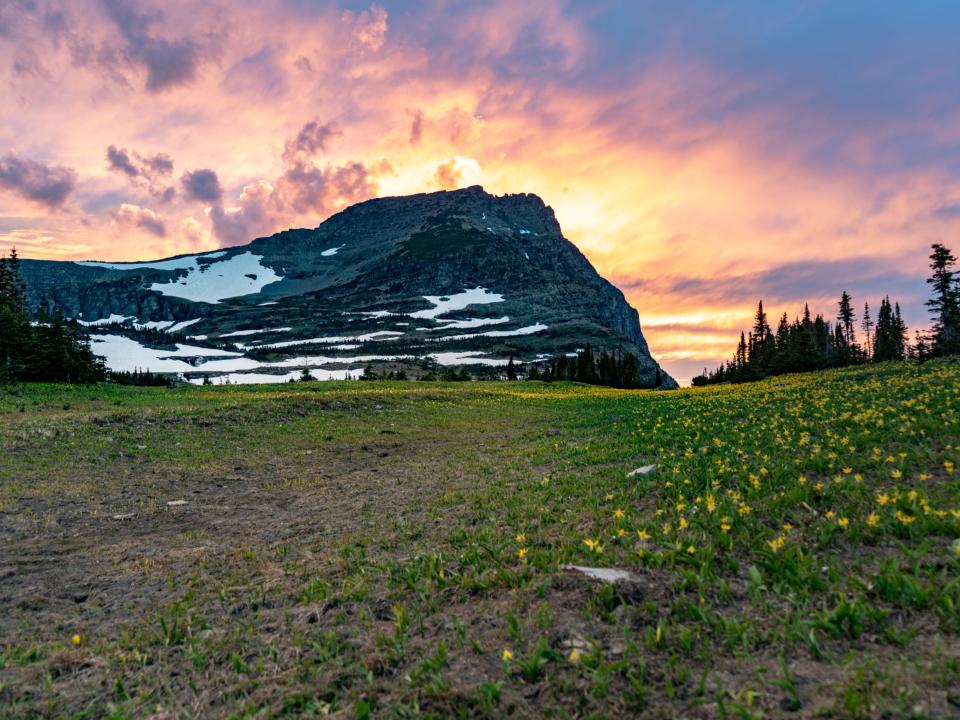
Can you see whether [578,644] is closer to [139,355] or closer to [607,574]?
[607,574]

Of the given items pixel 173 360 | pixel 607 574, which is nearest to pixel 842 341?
pixel 607 574

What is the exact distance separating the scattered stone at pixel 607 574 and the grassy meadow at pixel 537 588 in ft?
0.31

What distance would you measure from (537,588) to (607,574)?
862 millimetres

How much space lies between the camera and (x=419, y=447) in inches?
833

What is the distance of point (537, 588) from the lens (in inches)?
229

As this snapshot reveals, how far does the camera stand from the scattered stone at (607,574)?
5.65m

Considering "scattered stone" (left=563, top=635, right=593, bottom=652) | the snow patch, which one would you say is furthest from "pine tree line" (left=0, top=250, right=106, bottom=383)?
the snow patch

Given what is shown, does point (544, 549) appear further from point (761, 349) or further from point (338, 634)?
point (761, 349)

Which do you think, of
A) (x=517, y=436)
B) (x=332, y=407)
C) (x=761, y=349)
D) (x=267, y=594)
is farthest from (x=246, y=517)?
(x=761, y=349)

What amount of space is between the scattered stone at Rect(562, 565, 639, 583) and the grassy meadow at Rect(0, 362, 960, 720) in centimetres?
9

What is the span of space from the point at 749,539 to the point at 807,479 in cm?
227

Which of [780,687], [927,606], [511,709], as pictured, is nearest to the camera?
[780,687]

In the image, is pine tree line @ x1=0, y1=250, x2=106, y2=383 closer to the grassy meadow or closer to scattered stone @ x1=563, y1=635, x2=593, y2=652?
the grassy meadow

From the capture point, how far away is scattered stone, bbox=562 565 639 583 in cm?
565
